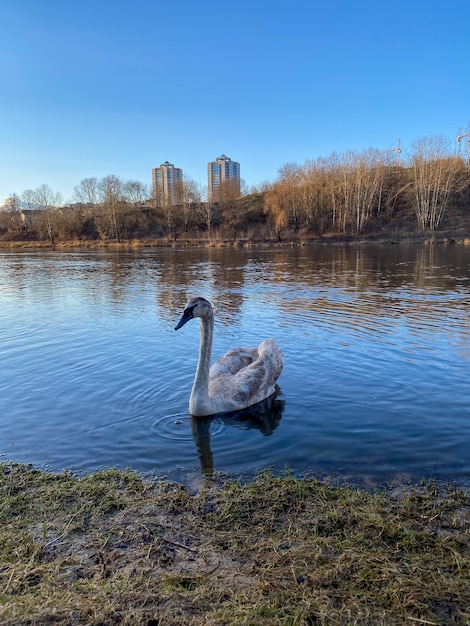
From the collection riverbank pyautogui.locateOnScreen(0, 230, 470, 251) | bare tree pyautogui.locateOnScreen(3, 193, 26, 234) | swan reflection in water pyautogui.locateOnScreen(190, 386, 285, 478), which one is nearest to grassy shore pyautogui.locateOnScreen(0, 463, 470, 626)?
swan reflection in water pyautogui.locateOnScreen(190, 386, 285, 478)

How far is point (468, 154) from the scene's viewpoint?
3612 inches

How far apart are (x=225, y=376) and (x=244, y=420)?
126cm

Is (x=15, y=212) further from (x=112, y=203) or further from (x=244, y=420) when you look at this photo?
(x=244, y=420)

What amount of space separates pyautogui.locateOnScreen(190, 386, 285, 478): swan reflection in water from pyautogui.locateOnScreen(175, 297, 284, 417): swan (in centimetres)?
11

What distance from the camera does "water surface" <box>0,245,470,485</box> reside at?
23.0 feet

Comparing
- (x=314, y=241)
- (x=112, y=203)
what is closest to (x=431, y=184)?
(x=314, y=241)

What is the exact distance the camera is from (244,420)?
8609mm

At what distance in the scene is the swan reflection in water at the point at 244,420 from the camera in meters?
7.64

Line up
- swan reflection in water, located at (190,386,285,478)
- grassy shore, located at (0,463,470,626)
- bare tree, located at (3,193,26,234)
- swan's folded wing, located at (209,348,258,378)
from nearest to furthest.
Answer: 1. grassy shore, located at (0,463,470,626)
2. swan reflection in water, located at (190,386,285,478)
3. swan's folded wing, located at (209,348,258,378)
4. bare tree, located at (3,193,26,234)

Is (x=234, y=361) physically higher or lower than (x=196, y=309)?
lower

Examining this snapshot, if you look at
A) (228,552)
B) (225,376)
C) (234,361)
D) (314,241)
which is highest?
(314,241)

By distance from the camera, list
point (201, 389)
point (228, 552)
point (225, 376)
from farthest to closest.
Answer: point (225, 376), point (201, 389), point (228, 552)

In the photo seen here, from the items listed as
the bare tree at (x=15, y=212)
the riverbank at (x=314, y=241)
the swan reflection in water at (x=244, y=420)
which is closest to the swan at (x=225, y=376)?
the swan reflection in water at (x=244, y=420)

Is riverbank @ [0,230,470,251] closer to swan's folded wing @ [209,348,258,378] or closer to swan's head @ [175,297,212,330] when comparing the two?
swan's folded wing @ [209,348,258,378]
